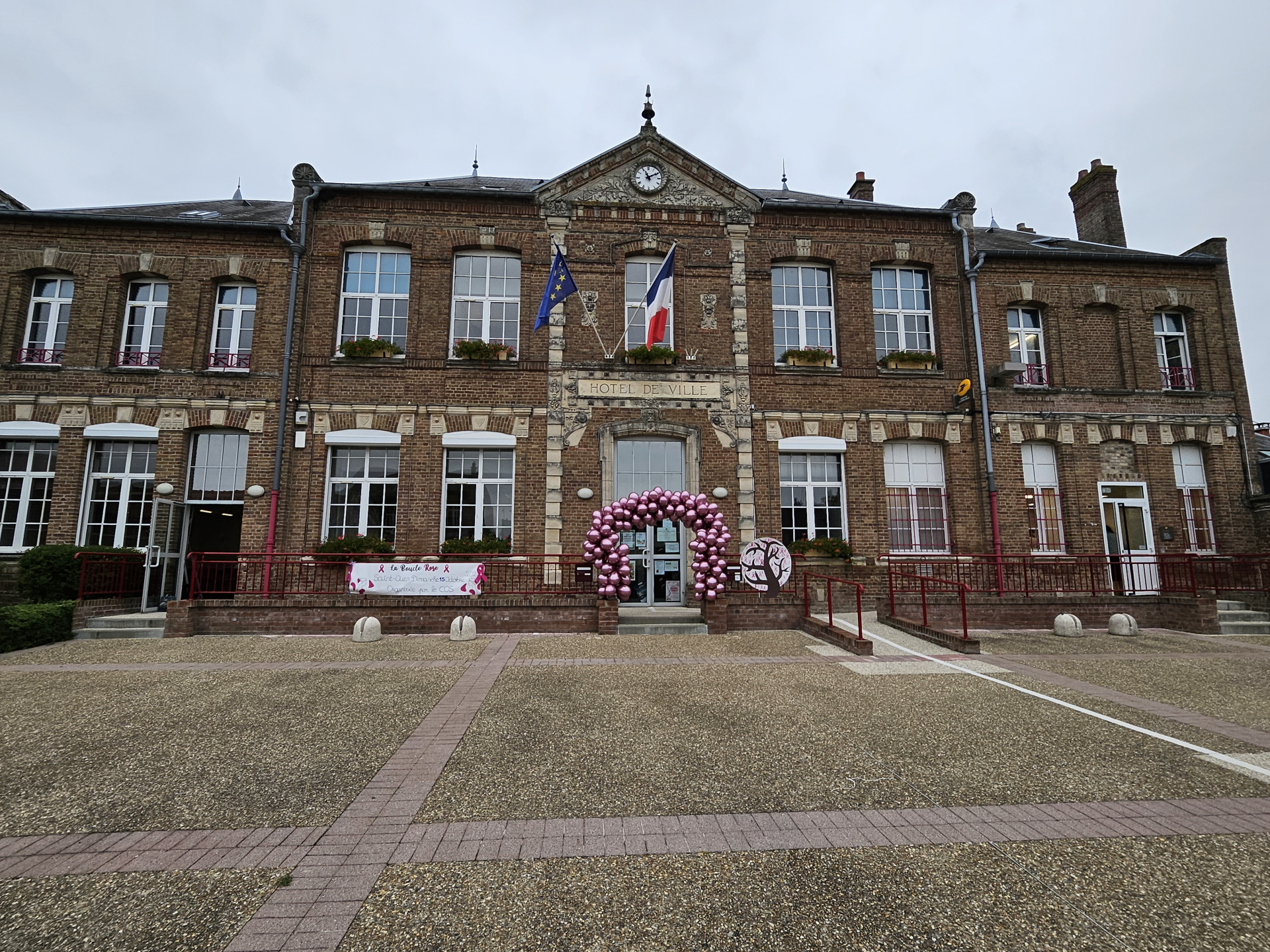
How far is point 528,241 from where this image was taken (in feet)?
44.9

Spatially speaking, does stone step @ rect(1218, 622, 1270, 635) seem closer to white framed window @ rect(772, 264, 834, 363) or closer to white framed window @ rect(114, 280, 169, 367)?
white framed window @ rect(772, 264, 834, 363)

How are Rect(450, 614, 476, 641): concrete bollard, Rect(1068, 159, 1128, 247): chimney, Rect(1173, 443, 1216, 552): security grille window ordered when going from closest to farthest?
Rect(450, 614, 476, 641): concrete bollard
Rect(1173, 443, 1216, 552): security grille window
Rect(1068, 159, 1128, 247): chimney

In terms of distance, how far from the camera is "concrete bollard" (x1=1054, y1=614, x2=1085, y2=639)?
10109 millimetres

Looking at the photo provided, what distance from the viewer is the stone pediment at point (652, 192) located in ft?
45.2

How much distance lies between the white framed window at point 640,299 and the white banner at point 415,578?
20.4 feet

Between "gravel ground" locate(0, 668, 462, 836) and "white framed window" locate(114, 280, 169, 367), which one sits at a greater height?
"white framed window" locate(114, 280, 169, 367)

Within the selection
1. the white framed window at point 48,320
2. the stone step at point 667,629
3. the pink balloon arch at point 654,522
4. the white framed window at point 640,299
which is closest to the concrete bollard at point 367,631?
the pink balloon arch at point 654,522

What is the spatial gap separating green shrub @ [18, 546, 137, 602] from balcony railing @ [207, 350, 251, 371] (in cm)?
461

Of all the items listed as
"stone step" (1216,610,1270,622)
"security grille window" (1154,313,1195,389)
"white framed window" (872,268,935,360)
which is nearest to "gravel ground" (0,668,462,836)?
"white framed window" (872,268,935,360)

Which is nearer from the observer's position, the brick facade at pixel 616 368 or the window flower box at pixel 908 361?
the brick facade at pixel 616 368

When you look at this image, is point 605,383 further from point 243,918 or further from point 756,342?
point 243,918

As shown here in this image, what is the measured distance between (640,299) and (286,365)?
25.9 feet

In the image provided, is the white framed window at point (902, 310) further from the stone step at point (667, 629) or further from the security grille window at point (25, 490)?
the security grille window at point (25, 490)

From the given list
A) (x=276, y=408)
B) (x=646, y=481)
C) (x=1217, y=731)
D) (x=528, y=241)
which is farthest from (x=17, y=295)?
(x=1217, y=731)
